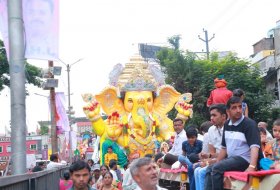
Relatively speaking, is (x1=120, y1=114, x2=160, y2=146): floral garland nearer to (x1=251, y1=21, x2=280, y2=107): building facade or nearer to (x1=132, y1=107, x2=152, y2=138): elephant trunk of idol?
(x1=132, y1=107, x2=152, y2=138): elephant trunk of idol

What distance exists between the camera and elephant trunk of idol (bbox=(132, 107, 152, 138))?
63.4ft

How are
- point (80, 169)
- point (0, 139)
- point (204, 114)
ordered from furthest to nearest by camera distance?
point (0, 139), point (204, 114), point (80, 169)

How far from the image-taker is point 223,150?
269 inches

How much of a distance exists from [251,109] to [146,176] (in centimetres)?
2355

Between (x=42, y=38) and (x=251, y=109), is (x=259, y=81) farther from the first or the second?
(x=42, y=38)

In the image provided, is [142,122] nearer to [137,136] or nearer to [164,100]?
[137,136]

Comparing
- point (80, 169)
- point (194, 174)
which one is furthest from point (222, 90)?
point (80, 169)

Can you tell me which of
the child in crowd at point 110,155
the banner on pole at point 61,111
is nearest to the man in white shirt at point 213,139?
the child in crowd at point 110,155

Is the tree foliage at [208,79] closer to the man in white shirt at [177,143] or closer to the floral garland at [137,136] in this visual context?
the floral garland at [137,136]

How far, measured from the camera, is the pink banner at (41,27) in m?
8.17

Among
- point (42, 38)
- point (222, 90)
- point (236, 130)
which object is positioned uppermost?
point (42, 38)

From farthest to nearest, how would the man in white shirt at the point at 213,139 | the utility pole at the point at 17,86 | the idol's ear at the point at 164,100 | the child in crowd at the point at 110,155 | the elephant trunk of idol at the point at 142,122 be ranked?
the idol's ear at the point at 164,100 < the elephant trunk of idol at the point at 142,122 < the child in crowd at the point at 110,155 < the utility pole at the point at 17,86 < the man in white shirt at the point at 213,139

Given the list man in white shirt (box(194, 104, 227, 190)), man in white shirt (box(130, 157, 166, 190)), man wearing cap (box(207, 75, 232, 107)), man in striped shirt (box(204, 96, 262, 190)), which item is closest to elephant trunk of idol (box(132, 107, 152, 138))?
man wearing cap (box(207, 75, 232, 107))

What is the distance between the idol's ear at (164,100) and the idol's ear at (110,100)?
4.64 ft
